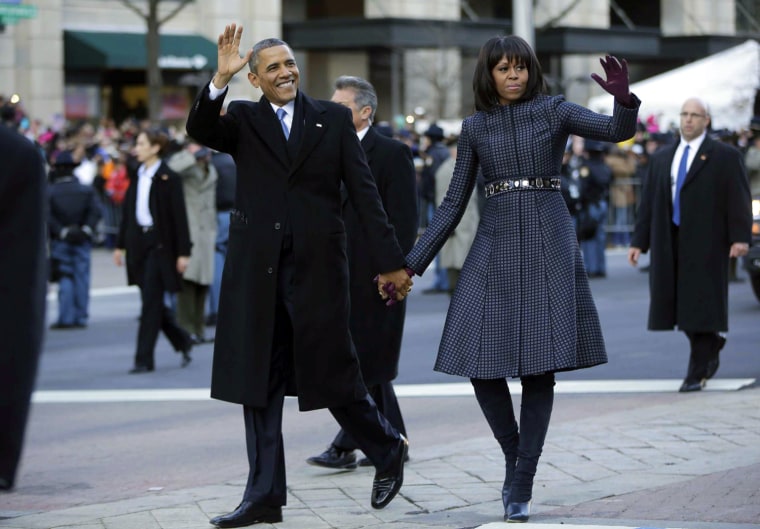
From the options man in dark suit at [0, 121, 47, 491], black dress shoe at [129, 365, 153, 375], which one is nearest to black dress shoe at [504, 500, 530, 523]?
man in dark suit at [0, 121, 47, 491]

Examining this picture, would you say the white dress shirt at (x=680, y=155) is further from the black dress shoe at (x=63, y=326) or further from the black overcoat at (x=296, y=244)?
the black dress shoe at (x=63, y=326)

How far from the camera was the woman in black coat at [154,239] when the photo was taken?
12.1 metres

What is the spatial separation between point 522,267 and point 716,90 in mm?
22826

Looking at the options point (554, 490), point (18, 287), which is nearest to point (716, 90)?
point (554, 490)

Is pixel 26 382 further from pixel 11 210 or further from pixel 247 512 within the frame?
pixel 247 512

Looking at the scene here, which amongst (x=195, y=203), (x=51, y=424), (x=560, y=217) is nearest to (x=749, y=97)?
(x=195, y=203)

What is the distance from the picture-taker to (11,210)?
3447mm

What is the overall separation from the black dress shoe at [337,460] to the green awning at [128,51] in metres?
30.3

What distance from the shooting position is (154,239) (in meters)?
12.1

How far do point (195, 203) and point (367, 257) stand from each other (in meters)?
8.01

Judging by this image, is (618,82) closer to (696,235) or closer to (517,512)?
(517,512)

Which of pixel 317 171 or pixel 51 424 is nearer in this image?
pixel 317 171

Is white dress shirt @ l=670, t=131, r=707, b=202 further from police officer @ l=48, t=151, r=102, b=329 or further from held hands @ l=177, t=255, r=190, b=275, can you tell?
police officer @ l=48, t=151, r=102, b=329

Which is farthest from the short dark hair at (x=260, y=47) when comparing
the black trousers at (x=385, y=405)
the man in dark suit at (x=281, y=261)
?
the black trousers at (x=385, y=405)
